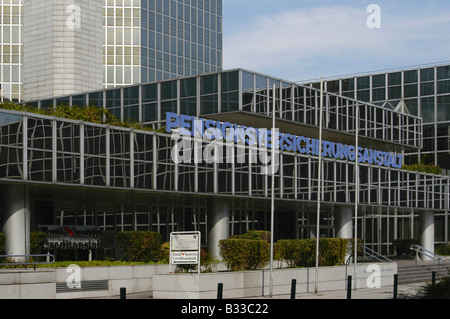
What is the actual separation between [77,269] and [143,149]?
8199 millimetres

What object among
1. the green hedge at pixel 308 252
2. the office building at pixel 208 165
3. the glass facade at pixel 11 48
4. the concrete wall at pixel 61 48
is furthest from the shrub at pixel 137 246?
the glass facade at pixel 11 48

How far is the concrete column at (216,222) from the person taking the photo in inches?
1887

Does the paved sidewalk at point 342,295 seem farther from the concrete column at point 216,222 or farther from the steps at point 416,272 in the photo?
the concrete column at point 216,222

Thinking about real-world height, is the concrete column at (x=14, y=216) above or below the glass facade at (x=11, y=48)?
below

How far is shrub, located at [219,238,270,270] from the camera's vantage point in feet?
120

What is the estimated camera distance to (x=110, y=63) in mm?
96250

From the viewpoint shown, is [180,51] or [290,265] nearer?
[290,265]

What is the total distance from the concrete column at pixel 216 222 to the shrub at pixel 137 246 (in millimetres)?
7866

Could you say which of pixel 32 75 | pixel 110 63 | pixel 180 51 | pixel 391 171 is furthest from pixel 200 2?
pixel 391 171

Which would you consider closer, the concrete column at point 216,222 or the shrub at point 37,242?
the shrub at point 37,242

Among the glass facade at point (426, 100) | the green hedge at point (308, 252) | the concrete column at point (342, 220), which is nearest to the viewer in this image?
the green hedge at point (308, 252)

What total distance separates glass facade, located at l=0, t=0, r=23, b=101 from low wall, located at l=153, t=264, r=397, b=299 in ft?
199
